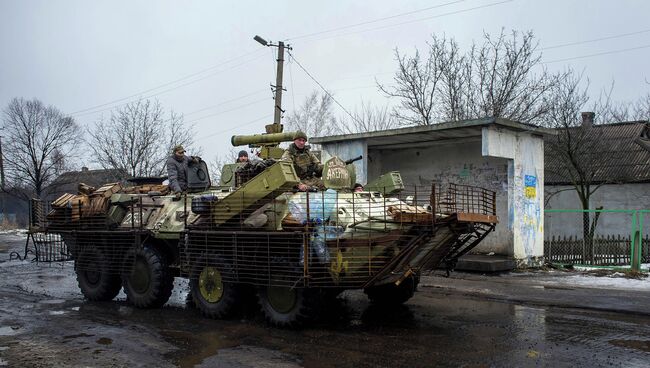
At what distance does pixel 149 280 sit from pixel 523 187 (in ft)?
30.0

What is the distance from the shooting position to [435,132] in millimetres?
14336

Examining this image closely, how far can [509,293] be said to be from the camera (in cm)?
1098

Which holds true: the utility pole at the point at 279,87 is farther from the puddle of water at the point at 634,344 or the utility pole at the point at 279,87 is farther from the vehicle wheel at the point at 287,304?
the puddle of water at the point at 634,344

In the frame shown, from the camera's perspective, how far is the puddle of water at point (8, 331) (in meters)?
7.70

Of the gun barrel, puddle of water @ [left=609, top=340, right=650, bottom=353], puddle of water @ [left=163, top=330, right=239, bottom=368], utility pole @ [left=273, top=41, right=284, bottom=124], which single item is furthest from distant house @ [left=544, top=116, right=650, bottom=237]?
puddle of water @ [left=163, top=330, right=239, bottom=368]

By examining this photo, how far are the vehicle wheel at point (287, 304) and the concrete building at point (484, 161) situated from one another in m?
6.64

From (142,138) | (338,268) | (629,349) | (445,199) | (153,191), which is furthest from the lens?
(142,138)

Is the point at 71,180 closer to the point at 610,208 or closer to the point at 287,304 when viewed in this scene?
the point at 610,208

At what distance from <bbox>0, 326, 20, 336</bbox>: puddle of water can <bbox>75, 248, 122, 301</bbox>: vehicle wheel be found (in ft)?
7.64

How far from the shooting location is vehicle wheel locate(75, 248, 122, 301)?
10.4 meters

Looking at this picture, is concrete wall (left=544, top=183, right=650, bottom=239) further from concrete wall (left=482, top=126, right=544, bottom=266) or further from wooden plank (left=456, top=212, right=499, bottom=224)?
wooden plank (left=456, top=212, right=499, bottom=224)

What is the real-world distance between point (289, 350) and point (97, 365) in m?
1.96

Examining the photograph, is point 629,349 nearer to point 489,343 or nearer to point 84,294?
point 489,343

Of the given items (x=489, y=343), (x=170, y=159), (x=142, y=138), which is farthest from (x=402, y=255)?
(x=142, y=138)
